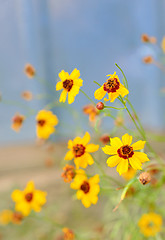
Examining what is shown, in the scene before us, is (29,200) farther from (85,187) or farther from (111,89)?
(111,89)

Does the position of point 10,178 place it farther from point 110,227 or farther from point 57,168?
point 110,227

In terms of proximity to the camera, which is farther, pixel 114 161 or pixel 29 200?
pixel 29 200

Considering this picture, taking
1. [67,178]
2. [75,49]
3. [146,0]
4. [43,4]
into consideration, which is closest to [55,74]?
[75,49]

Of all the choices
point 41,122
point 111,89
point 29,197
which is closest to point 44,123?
point 41,122

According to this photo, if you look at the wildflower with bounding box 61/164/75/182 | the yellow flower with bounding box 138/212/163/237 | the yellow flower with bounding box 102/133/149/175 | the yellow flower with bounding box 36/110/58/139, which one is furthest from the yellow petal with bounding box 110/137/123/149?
the yellow flower with bounding box 138/212/163/237

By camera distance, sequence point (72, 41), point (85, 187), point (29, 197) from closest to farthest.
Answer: point (85, 187)
point (29, 197)
point (72, 41)

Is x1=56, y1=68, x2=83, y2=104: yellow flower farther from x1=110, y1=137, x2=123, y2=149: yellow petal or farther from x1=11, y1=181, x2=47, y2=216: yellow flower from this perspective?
x1=11, y1=181, x2=47, y2=216: yellow flower

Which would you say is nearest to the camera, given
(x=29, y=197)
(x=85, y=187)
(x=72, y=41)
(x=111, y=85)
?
(x=111, y=85)
